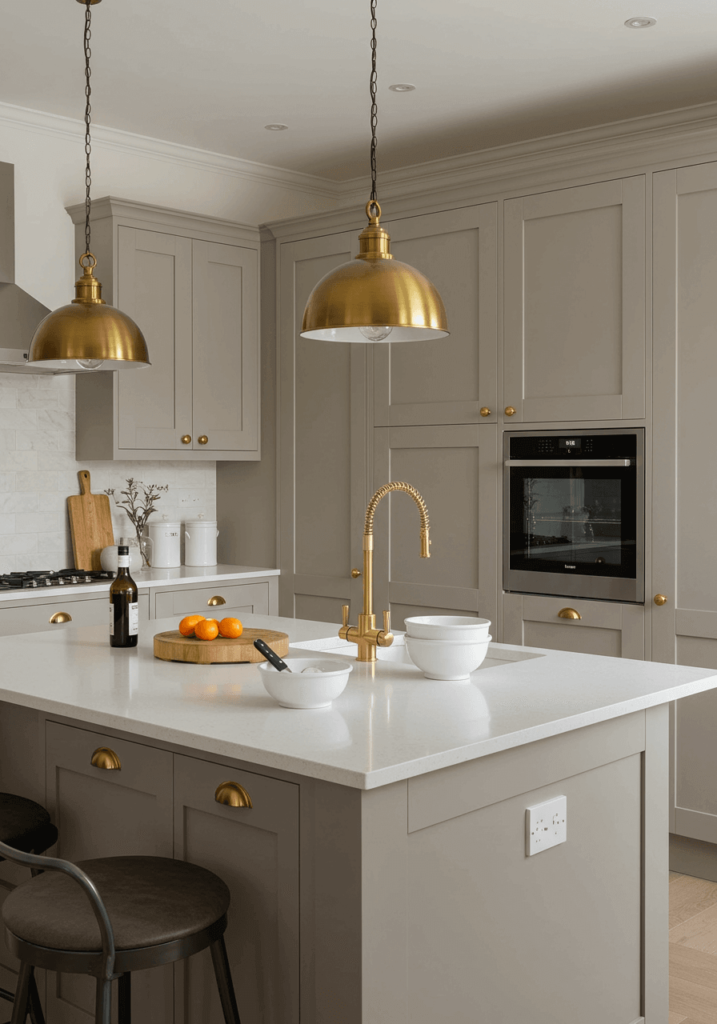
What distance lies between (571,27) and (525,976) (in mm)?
2821

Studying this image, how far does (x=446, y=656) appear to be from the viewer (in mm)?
2209

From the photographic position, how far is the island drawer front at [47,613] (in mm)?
3689

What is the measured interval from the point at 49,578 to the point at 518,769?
101 inches

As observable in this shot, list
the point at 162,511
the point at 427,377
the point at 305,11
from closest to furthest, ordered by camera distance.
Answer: the point at 305,11 → the point at 427,377 → the point at 162,511

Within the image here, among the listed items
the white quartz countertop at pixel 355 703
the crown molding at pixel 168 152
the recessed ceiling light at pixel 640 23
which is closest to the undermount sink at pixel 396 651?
the white quartz countertop at pixel 355 703

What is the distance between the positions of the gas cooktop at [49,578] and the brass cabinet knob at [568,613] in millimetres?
1758

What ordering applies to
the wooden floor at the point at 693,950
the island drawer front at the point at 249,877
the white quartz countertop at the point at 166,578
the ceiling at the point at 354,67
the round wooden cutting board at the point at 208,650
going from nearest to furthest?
the island drawer front at the point at 249,877 < the round wooden cutting board at the point at 208,650 < the wooden floor at the point at 693,950 < the ceiling at the point at 354,67 < the white quartz countertop at the point at 166,578

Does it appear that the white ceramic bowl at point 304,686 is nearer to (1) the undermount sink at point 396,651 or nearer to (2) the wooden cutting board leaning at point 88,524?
(1) the undermount sink at point 396,651

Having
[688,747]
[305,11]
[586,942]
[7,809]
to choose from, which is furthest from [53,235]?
[586,942]

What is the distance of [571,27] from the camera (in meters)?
3.34

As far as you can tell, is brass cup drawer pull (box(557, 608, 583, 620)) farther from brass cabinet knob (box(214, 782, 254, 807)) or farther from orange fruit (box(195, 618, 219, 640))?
brass cabinet knob (box(214, 782, 254, 807))

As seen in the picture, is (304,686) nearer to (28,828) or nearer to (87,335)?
(28,828)

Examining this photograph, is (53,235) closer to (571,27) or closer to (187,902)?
(571,27)

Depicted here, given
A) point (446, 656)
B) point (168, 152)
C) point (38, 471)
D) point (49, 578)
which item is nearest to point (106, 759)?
point (446, 656)
